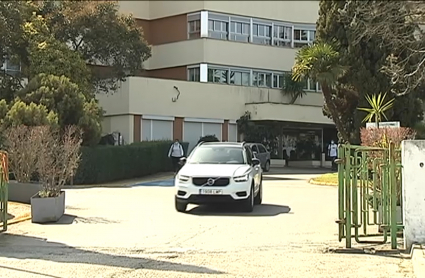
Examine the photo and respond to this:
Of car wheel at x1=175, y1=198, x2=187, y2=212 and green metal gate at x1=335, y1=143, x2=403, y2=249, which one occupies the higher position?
green metal gate at x1=335, y1=143, x2=403, y2=249

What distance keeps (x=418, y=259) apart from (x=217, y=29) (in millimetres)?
34864

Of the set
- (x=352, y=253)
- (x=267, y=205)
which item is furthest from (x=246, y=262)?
(x=267, y=205)

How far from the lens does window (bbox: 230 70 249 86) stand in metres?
43.5

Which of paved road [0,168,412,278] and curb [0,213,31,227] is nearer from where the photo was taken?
paved road [0,168,412,278]

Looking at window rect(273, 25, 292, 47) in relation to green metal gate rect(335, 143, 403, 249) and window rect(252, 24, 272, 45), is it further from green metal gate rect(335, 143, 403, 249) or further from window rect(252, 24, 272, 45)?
green metal gate rect(335, 143, 403, 249)

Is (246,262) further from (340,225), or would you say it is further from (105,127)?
(105,127)

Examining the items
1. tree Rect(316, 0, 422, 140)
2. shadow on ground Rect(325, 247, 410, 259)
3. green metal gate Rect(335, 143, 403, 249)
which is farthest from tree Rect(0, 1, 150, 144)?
shadow on ground Rect(325, 247, 410, 259)

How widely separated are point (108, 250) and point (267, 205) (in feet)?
26.2

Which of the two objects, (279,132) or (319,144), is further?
(319,144)

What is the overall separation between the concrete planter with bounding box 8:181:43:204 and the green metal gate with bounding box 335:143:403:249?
9231 mm

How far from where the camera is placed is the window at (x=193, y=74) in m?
42.8

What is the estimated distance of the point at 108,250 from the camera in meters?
11.6

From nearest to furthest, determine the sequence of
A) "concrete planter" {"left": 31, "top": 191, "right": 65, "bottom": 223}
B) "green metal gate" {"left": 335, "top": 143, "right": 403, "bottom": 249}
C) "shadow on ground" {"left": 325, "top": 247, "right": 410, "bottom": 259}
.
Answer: "shadow on ground" {"left": 325, "top": 247, "right": 410, "bottom": 259}, "green metal gate" {"left": 335, "top": 143, "right": 403, "bottom": 249}, "concrete planter" {"left": 31, "top": 191, "right": 65, "bottom": 223}

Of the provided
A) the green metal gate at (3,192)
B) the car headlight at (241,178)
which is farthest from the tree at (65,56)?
the green metal gate at (3,192)
